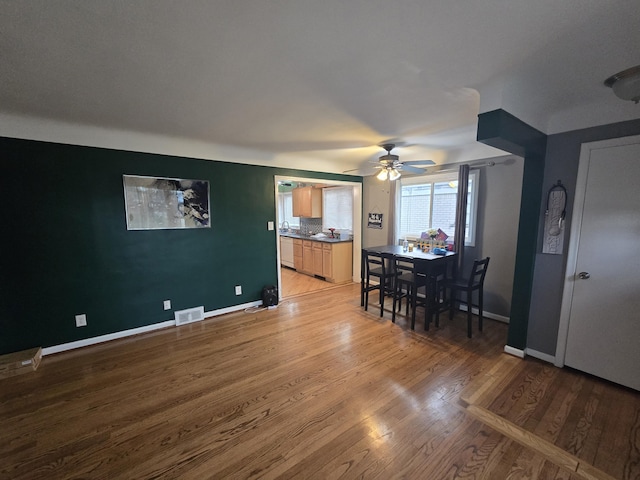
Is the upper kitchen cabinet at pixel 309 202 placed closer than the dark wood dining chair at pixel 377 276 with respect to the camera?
No

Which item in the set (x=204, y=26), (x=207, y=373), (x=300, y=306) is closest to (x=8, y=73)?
(x=204, y=26)

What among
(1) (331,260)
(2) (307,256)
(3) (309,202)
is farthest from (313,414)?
(3) (309,202)

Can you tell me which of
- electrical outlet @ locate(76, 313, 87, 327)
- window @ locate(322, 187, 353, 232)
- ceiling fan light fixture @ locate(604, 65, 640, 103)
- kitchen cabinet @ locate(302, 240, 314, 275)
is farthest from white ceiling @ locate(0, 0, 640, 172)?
kitchen cabinet @ locate(302, 240, 314, 275)

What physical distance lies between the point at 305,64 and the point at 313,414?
244 centimetres

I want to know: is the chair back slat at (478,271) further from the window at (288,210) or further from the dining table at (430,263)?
the window at (288,210)

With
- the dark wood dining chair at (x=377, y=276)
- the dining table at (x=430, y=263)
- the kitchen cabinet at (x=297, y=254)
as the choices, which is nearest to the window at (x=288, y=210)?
the kitchen cabinet at (x=297, y=254)

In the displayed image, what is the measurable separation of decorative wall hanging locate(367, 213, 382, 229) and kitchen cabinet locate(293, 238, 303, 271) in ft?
5.89

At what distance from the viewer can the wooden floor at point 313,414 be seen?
160cm

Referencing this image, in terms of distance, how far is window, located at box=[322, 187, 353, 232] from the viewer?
19.7 feet

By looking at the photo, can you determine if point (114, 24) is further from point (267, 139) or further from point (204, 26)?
point (267, 139)

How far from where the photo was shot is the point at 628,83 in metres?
1.67

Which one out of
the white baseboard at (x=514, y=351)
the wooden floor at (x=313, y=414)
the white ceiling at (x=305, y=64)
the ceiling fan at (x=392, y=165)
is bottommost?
the wooden floor at (x=313, y=414)

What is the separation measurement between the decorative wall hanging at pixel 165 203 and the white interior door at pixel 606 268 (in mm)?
4188

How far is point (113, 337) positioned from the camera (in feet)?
10.4
